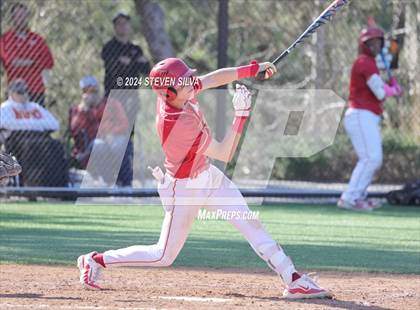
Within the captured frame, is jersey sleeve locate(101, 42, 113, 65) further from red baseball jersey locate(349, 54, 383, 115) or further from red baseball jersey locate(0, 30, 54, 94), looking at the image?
red baseball jersey locate(349, 54, 383, 115)

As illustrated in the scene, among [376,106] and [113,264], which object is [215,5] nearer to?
[376,106]

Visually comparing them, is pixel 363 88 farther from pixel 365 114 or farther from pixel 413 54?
pixel 413 54

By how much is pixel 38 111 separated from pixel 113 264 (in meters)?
6.66

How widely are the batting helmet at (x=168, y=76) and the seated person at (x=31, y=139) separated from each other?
22.4 ft

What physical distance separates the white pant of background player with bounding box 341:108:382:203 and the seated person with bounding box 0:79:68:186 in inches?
152

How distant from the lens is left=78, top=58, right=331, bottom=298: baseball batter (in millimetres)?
6199

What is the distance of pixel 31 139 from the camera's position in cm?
1283

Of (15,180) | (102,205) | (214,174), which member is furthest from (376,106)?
(214,174)

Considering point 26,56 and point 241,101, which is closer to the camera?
point 241,101

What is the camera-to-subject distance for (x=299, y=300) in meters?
6.34

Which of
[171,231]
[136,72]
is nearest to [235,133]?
[171,231]

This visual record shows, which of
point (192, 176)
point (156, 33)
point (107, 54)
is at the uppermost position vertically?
point (156, 33)

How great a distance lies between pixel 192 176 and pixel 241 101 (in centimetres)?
63

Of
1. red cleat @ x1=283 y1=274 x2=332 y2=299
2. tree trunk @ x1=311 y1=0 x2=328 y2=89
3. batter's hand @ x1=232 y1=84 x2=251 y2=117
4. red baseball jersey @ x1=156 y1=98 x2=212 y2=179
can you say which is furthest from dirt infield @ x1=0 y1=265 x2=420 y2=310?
tree trunk @ x1=311 y1=0 x2=328 y2=89
